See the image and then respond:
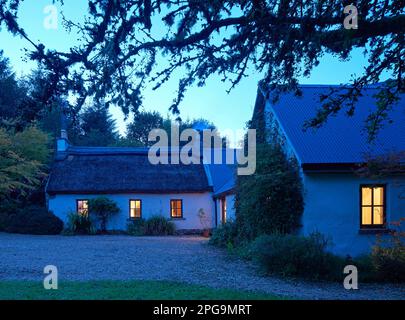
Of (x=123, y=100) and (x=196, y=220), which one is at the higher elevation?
(x=123, y=100)

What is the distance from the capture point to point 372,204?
14633 mm

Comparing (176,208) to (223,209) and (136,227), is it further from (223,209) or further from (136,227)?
(223,209)

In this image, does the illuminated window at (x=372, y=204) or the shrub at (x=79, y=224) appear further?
the shrub at (x=79, y=224)

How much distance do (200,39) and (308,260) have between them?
6636mm

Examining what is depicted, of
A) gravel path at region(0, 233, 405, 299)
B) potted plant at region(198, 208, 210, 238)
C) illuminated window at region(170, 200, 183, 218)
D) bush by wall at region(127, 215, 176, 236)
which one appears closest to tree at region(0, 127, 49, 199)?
bush by wall at region(127, 215, 176, 236)

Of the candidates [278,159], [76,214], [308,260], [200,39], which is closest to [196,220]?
[76,214]

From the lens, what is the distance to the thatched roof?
2794 centimetres

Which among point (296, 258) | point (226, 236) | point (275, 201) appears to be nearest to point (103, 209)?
point (226, 236)

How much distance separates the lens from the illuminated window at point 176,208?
2845cm

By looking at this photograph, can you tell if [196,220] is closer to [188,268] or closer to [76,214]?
[76,214]

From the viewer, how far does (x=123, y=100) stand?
763cm

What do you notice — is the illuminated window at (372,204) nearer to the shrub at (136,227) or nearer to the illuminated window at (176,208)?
the shrub at (136,227)

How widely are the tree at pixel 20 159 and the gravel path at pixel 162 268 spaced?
30.6 ft

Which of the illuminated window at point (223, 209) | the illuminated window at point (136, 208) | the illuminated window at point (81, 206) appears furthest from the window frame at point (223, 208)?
the illuminated window at point (81, 206)
